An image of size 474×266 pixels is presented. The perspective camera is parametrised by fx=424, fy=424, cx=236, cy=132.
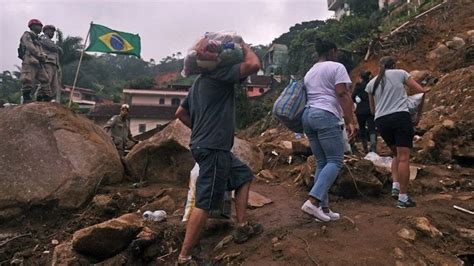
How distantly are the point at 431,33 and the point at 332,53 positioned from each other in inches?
493

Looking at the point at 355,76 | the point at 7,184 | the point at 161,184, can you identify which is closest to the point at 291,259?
the point at 161,184

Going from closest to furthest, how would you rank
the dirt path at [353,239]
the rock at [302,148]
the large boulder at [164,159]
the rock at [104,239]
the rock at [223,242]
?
the dirt path at [353,239], the rock at [223,242], the rock at [104,239], the large boulder at [164,159], the rock at [302,148]

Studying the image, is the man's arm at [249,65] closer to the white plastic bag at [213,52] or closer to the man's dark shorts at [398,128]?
the white plastic bag at [213,52]

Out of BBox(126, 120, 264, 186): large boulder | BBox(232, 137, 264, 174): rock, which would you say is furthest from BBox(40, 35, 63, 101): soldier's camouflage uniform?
BBox(232, 137, 264, 174): rock

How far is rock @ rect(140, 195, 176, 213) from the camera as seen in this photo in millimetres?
4828

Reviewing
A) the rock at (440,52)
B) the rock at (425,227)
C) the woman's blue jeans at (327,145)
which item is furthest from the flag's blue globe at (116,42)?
the rock at (440,52)

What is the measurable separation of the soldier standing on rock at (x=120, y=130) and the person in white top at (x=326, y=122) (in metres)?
4.75

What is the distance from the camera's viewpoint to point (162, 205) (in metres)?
4.89

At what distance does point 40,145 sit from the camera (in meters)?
5.27

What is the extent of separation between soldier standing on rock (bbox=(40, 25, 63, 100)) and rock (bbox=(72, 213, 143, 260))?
14.7ft

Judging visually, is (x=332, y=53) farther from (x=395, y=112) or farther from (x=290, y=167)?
(x=290, y=167)

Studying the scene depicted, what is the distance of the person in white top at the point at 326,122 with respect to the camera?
11.6ft

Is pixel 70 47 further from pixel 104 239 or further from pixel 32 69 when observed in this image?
pixel 104 239

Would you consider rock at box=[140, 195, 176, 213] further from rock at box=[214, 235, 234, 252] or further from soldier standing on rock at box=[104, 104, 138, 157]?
soldier standing on rock at box=[104, 104, 138, 157]
